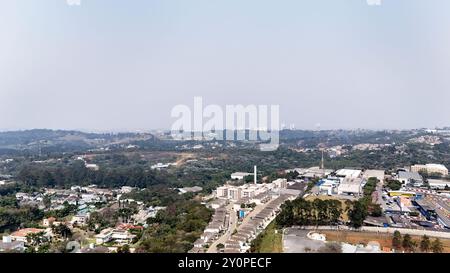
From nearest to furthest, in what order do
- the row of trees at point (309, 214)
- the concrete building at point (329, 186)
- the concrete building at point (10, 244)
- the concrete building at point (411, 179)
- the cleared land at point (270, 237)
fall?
the cleared land at point (270, 237) → the concrete building at point (10, 244) → the row of trees at point (309, 214) → the concrete building at point (329, 186) → the concrete building at point (411, 179)

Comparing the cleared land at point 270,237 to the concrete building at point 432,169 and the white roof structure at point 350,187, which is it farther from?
the concrete building at point 432,169

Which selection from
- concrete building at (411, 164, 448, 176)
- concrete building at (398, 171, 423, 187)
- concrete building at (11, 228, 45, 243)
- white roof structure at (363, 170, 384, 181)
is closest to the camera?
concrete building at (11, 228, 45, 243)

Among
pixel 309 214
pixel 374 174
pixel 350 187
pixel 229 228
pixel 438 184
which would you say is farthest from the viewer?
pixel 374 174

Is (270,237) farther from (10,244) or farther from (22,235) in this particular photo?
(22,235)

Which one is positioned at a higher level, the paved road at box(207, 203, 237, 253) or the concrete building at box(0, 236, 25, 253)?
the concrete building at box(0, 236, 25, 253)

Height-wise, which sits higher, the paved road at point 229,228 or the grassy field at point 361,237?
the grassy field at point 361,237

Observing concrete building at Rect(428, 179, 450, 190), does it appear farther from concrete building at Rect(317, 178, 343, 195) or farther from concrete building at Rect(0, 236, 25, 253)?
concrete building at Rect(0, 236, 25, 253)

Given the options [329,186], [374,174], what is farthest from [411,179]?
[329,186]

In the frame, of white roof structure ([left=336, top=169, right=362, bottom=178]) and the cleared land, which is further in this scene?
white roof structure ([left=336, top=169, right=362, bottom=178])

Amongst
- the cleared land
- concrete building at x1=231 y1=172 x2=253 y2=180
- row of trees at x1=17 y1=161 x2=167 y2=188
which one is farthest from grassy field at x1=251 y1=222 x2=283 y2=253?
row of trees at x1=17 y1=161 x2=167 y2=188

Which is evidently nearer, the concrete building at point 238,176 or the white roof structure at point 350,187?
the white roof structure at point 350,187

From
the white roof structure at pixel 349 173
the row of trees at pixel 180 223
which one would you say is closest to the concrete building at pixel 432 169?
the white roof structure at pixel 349 173
